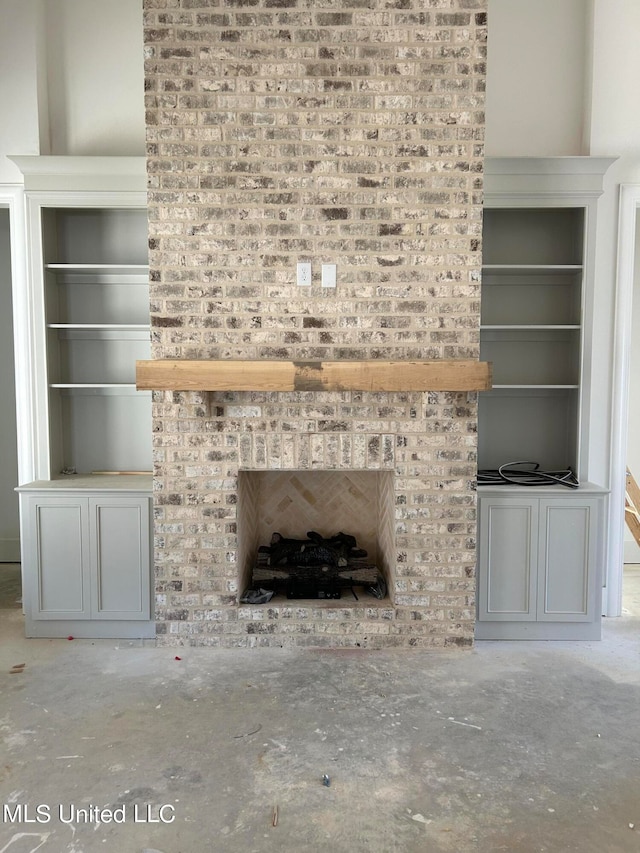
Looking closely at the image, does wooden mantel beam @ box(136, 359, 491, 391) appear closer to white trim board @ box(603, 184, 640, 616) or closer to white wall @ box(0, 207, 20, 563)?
white trim board @ box(603, 184, 640, 616)

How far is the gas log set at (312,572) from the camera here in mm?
3592

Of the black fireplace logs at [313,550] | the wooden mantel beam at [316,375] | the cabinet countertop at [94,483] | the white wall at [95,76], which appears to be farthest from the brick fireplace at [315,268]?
the white wall at [95,76]

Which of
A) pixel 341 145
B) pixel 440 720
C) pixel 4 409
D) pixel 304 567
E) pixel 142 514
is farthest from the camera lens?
pixel 4 409

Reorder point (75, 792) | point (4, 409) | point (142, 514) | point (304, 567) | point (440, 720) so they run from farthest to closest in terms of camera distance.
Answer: point (4, 409), point (304, 567), point (142, 514), point (440, 720), point (75, 792)

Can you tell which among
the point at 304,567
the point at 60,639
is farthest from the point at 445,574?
the point at 60,639

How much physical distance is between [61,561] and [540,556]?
100 inches

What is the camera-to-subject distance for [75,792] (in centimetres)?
223

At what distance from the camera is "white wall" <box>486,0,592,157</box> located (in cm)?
384

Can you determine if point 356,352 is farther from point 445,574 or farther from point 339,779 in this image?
point 339,779

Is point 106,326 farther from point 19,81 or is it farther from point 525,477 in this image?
point 525,477

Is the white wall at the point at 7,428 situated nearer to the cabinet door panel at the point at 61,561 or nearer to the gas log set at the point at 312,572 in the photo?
the cabinet door panel at the point at 61,561

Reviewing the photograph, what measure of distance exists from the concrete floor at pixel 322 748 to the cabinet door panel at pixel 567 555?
0.25 metres

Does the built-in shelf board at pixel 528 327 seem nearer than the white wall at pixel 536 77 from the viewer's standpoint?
Yes

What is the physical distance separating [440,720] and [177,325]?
219 cm
